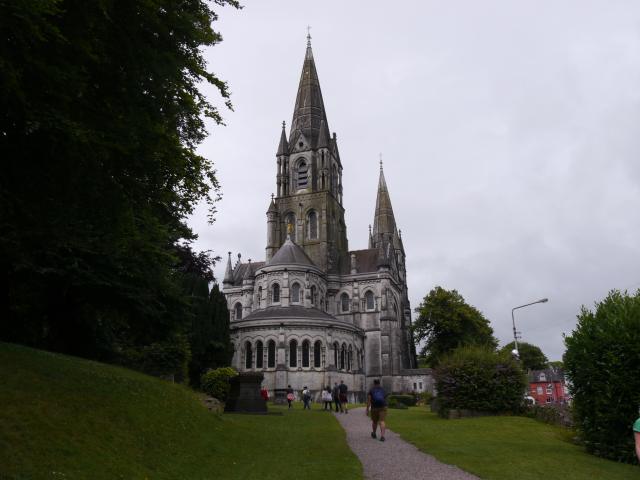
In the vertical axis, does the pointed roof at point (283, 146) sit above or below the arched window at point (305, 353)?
above

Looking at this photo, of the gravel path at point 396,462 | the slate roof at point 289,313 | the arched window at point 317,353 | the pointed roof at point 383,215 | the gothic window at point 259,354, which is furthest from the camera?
the pointed roof at point 383,215

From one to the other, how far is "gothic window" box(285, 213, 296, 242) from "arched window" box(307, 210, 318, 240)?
164 centimetres

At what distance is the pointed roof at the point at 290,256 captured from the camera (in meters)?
55.0

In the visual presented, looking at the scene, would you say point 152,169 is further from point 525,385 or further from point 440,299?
point 440,299

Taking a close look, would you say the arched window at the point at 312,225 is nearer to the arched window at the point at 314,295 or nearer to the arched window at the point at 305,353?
the arched window at the point at 314,295

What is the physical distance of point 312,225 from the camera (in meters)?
63.3

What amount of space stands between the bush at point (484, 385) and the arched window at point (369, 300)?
35.8 meters

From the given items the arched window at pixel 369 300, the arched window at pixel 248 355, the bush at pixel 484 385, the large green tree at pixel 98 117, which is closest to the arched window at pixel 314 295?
the arched window at pixel 369 300

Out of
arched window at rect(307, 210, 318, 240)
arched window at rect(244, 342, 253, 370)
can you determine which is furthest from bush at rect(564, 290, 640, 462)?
arched window at rect(307, 210, 318, 240)

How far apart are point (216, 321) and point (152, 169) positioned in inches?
1197

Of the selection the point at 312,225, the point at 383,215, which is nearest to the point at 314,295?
the point at 312,225

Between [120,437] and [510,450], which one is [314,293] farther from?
[120,437]

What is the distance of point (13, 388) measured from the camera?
10.1 meters

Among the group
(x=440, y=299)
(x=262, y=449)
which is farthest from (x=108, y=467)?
(x=440, y=299)
